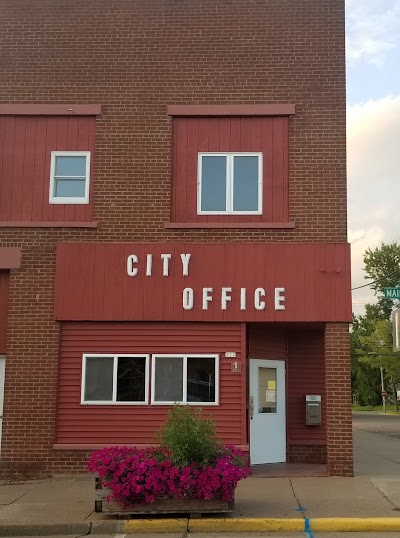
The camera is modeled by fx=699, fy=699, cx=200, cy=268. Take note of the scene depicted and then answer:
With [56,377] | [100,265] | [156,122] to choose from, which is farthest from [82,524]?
[156,122]

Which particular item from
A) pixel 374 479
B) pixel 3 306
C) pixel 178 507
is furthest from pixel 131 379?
pixel 374 479

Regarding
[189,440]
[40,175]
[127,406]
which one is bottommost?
[189,440]

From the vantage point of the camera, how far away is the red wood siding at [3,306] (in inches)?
516

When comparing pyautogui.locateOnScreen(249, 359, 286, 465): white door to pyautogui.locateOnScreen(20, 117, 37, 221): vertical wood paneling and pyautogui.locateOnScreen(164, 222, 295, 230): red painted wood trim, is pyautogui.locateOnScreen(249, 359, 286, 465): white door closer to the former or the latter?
pyautogui.locateOnScreen(164, 222, 295, 230): red painted wood trim

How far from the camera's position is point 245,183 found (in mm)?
13414

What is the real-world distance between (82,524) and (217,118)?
7.95 meters

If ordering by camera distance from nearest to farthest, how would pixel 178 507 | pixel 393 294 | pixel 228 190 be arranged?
pixel 178 507
pixel 228 190
pixel 393 294

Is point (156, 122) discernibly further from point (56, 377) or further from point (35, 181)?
point (56, 377)

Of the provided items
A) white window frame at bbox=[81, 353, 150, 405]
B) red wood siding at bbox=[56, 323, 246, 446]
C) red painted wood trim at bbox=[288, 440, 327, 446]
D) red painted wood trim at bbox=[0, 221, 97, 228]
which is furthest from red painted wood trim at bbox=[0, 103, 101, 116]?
red painted wood trim at bbox=[288, 440, 327, 446]

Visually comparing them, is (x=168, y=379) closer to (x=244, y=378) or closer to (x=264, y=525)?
(x=244, y=378)

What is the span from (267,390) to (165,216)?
4100mm

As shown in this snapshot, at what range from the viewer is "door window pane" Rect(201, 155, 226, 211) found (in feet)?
43.9

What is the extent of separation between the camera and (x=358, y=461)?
51.2 ft

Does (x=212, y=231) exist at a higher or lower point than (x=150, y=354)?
higher
